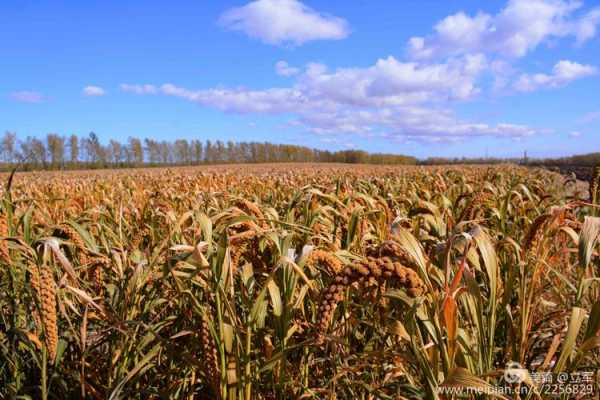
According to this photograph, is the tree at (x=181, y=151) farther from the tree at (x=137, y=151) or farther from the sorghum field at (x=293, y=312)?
the sorghum field at (x=293, y=312)

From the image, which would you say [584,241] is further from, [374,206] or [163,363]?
[163,363]

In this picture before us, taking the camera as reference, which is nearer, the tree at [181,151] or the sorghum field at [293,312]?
the sorghum field at [293,312]

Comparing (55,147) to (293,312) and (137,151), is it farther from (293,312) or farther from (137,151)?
(293,312)

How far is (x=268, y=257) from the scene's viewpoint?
2.33 m

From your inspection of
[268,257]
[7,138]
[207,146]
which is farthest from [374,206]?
[207,146]

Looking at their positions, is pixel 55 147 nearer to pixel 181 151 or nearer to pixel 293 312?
pixel 181 151

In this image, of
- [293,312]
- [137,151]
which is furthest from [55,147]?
[293,312]

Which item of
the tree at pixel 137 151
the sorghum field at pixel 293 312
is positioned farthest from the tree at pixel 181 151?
the sorghum field at pixel 293 312

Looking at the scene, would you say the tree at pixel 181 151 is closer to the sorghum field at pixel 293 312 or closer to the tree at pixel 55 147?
the tree at pixel 55 147

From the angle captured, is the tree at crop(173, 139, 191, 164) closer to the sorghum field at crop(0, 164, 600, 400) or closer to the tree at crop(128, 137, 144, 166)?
the tree at crop(128, 137, 144, 166)

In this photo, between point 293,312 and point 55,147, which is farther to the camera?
point 55,147

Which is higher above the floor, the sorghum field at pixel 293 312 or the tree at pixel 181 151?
the tree at pixel 181 151

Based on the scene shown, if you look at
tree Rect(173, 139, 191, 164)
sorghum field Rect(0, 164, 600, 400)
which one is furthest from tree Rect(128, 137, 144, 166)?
sorghum field Rect(0, 164, 600, 400)

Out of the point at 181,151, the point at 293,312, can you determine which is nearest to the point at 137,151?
the point at 181,151
